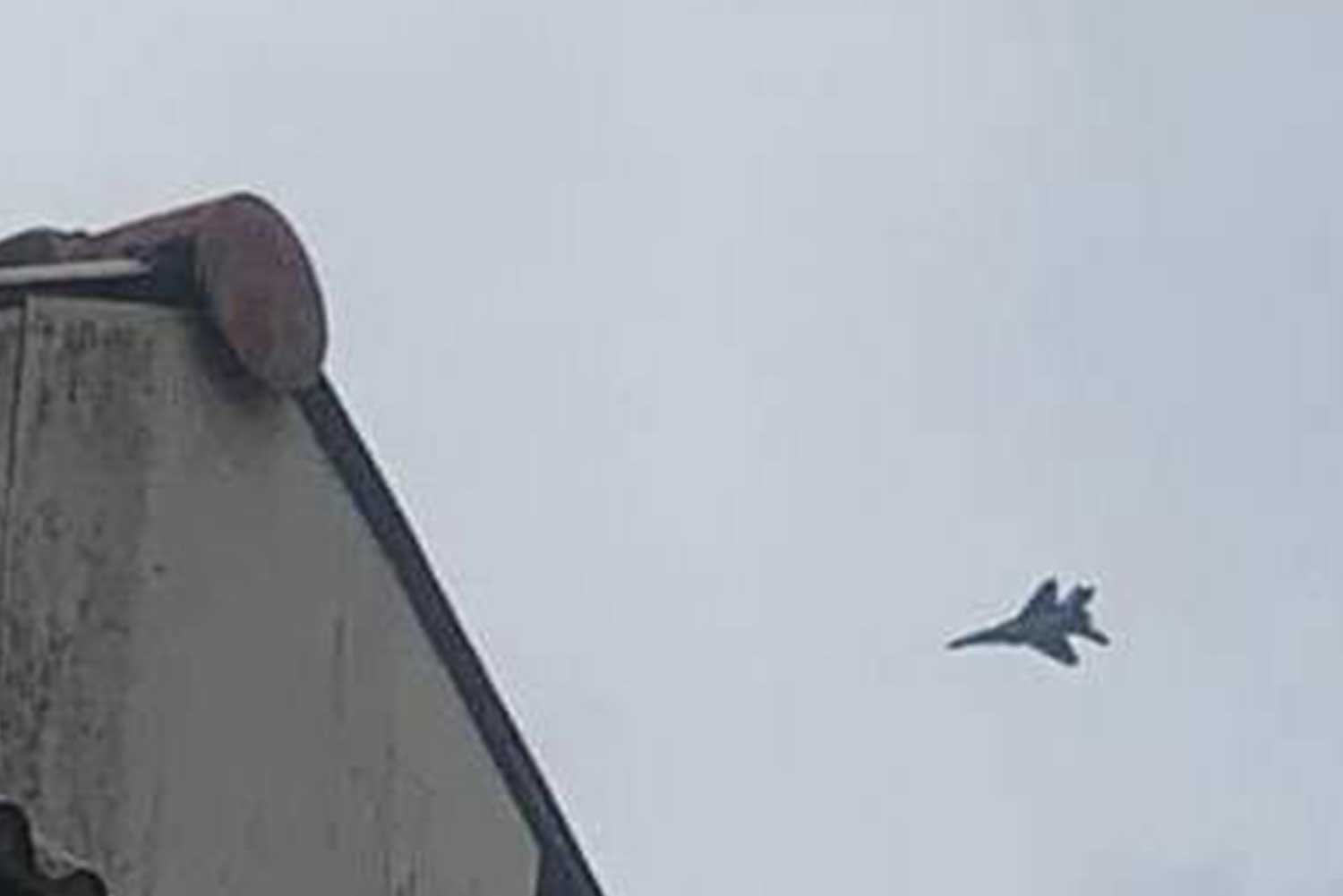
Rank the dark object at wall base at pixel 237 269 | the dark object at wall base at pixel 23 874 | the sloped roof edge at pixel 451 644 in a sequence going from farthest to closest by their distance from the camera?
the sloped roof edge at pixel 451 644, the dark object at wall base at pixel 237 269, the dark object at wall base at pixel 23 874

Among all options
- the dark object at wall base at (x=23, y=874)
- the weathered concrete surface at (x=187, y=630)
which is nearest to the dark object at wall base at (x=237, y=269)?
the weathered concrete surface at (x=187, y=630)

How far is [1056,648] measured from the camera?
10.3 metres

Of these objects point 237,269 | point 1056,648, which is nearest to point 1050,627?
point 1056,648

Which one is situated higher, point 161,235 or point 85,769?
point 161,235

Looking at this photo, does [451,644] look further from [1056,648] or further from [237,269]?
[1056,648]

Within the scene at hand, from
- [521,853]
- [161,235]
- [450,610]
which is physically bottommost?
[521,853]

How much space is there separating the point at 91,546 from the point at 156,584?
0.18 meters

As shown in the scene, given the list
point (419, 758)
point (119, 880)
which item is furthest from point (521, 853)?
point (119, 880)

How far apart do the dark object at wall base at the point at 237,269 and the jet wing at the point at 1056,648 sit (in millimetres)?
2998

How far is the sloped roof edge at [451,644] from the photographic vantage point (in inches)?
320

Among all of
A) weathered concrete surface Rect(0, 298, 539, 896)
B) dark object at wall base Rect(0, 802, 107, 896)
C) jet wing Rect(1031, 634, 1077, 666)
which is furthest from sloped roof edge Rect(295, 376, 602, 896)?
dark object at wall base Rect(0, 802, 107, 896)

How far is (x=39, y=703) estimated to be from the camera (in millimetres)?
7238

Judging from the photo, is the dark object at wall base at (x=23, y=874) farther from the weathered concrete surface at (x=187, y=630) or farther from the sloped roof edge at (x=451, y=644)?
the sloped roof edge at (x=451, y=644)

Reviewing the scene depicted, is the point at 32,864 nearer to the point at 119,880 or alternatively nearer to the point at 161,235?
the point at 119,880
